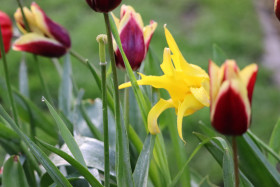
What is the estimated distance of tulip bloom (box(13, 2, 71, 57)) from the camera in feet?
2.81

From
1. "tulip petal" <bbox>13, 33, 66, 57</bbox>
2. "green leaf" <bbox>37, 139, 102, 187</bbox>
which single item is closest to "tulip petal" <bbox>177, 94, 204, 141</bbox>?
"green leaf" <bbox>37, 139, 102, 187</bbox>

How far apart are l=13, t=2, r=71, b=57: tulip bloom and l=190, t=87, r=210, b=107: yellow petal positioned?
1.31ft

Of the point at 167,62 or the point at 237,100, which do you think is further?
the point at 167,62

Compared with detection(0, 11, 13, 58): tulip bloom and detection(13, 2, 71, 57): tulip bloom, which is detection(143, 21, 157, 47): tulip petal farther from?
detection(0, 11, 13, 58): tulip bloom

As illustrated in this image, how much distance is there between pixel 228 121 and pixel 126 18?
0.27 meters

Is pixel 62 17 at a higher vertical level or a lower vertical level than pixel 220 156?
higher

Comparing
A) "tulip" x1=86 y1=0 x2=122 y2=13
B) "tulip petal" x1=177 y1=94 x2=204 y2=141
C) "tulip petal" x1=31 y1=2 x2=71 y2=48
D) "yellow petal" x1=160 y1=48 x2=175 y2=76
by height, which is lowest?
"tulip petal" x1=177 y1=94 x2=204 y2=141

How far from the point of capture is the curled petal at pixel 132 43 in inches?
26.7

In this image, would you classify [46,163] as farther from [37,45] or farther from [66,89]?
[66,89]

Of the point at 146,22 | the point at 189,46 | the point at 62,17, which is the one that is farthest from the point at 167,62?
the point at 62,17

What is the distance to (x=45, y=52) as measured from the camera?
2.90 ft

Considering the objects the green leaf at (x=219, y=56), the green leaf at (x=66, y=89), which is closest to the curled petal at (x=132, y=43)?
the green leaf at (x=219, y=56)

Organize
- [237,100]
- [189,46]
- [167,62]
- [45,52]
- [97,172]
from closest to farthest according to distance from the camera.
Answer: [237,100]
[167,62]
[97,172]
[45,52]
[189,46]

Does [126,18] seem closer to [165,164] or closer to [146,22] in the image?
[165,164]
